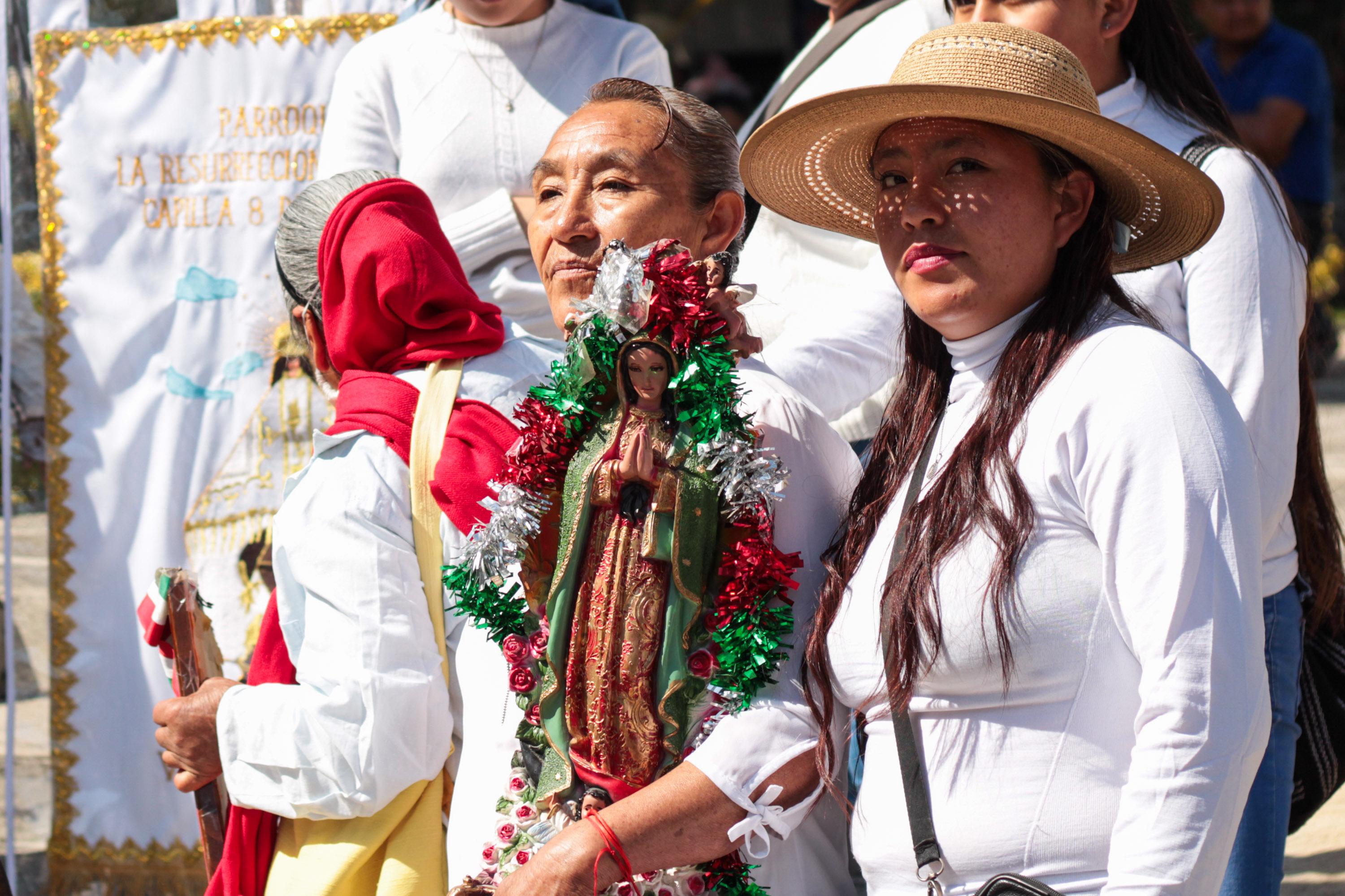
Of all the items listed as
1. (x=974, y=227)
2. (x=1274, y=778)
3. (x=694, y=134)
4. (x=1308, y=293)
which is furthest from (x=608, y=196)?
(x=1274, y=778)

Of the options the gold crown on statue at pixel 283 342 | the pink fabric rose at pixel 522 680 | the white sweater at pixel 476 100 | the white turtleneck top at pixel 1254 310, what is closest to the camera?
the pink fabric rose at pixel 522 680

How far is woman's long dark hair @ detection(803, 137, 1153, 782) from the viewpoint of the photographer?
166cm

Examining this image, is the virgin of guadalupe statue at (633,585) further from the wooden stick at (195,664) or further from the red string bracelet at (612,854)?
the wooden stick at (195,664)

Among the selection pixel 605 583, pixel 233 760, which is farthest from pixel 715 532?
pixel 233 760

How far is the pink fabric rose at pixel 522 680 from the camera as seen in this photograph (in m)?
1.87

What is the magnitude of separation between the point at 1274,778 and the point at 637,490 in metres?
1.43

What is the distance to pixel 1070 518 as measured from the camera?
1639 millimetres

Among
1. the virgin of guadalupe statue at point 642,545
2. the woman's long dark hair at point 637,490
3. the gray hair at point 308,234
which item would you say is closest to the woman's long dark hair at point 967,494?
the virgin of guadalupe statue at point 642,545

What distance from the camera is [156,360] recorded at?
4000 mm

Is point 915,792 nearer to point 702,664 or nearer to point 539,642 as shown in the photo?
point 702,664

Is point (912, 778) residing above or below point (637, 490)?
below

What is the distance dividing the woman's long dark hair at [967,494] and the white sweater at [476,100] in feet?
5.15

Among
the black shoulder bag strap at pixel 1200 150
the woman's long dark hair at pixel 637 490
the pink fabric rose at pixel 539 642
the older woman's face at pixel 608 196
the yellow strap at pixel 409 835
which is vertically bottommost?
the yellow strap at pixel 409 835

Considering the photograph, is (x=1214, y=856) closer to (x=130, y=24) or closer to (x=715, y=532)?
(x=715, y=532)
